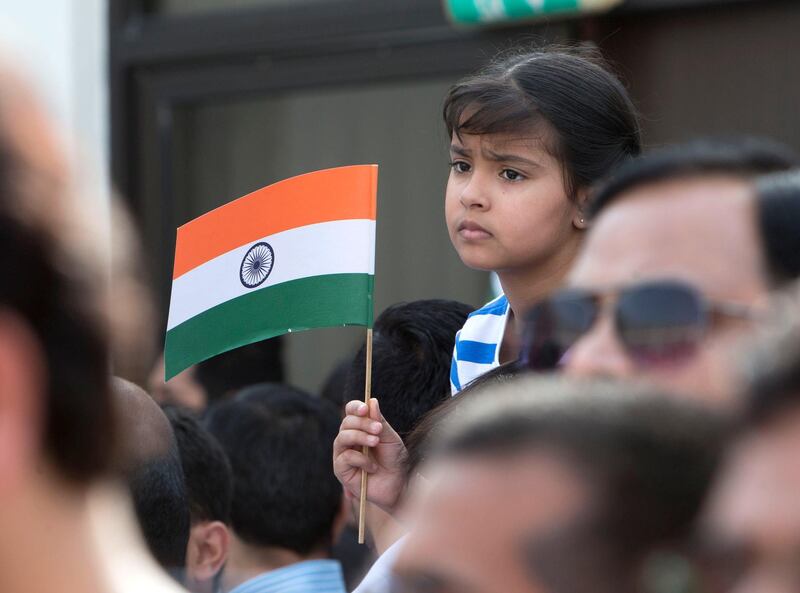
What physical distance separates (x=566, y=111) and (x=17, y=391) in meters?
2.05

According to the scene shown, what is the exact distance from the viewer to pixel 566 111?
299 cm

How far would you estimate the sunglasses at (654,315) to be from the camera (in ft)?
4.70

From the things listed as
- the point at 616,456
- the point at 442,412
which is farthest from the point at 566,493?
the point at 442,412

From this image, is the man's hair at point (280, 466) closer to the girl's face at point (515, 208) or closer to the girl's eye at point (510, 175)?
the girl's face at point (515, 208)

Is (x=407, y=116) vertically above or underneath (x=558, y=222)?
underneath

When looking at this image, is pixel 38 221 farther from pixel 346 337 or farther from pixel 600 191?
pixel 346 337

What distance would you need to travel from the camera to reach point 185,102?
5973 mm

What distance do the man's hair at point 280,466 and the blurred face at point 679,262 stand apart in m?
1.88

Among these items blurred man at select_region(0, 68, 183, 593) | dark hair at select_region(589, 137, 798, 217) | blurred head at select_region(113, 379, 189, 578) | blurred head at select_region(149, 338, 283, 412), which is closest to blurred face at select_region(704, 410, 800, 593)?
blurred man at select_region(0, 68, 183, 593)

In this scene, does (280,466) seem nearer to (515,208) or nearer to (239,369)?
(515,208)

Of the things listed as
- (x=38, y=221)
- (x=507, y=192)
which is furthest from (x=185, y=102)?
(x=38, y=221)

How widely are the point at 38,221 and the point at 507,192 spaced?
6.44ft

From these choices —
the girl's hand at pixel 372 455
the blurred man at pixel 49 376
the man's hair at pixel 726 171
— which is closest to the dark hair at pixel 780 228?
the man's hair at pixel 726 171

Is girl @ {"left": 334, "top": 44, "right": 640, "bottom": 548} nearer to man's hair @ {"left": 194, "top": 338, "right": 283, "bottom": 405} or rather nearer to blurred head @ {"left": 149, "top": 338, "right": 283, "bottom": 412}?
blurred head @ {"left": 149, "top": 338, "right": 283, "bottom": 412}
